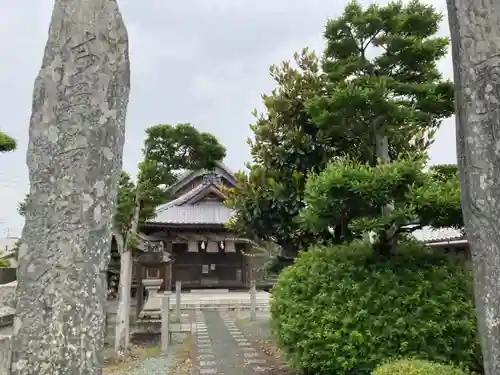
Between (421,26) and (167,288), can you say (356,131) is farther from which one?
(167,288)

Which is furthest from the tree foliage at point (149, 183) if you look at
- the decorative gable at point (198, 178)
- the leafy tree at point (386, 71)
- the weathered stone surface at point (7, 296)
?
the decorative gable at point (198, 178)

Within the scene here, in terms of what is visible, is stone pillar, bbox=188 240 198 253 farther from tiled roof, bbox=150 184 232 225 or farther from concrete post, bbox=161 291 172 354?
concrete post, bbox=161 291 172 354

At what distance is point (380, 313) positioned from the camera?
209 inches

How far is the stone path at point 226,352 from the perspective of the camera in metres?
7.46

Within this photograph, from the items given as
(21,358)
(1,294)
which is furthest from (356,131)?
(1,294)

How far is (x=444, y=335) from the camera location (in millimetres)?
5223

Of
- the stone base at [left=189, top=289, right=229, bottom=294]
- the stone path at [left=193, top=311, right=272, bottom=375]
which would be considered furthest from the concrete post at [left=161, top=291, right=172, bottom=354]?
the stone base at [left=189, top=289, right=229, bottom=294]

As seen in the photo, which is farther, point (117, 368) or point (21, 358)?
point (117, 368)

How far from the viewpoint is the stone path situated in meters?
7.46

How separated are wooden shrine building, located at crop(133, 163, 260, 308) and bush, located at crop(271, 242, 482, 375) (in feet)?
47.8

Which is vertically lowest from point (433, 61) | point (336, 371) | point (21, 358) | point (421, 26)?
point (336, 371)

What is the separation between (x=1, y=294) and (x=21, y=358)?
17.0 ft

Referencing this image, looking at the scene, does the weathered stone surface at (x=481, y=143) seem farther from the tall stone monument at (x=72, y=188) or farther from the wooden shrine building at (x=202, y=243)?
the wooden shrine building at (x=202, y=243)

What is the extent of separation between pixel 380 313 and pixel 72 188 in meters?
4.00
